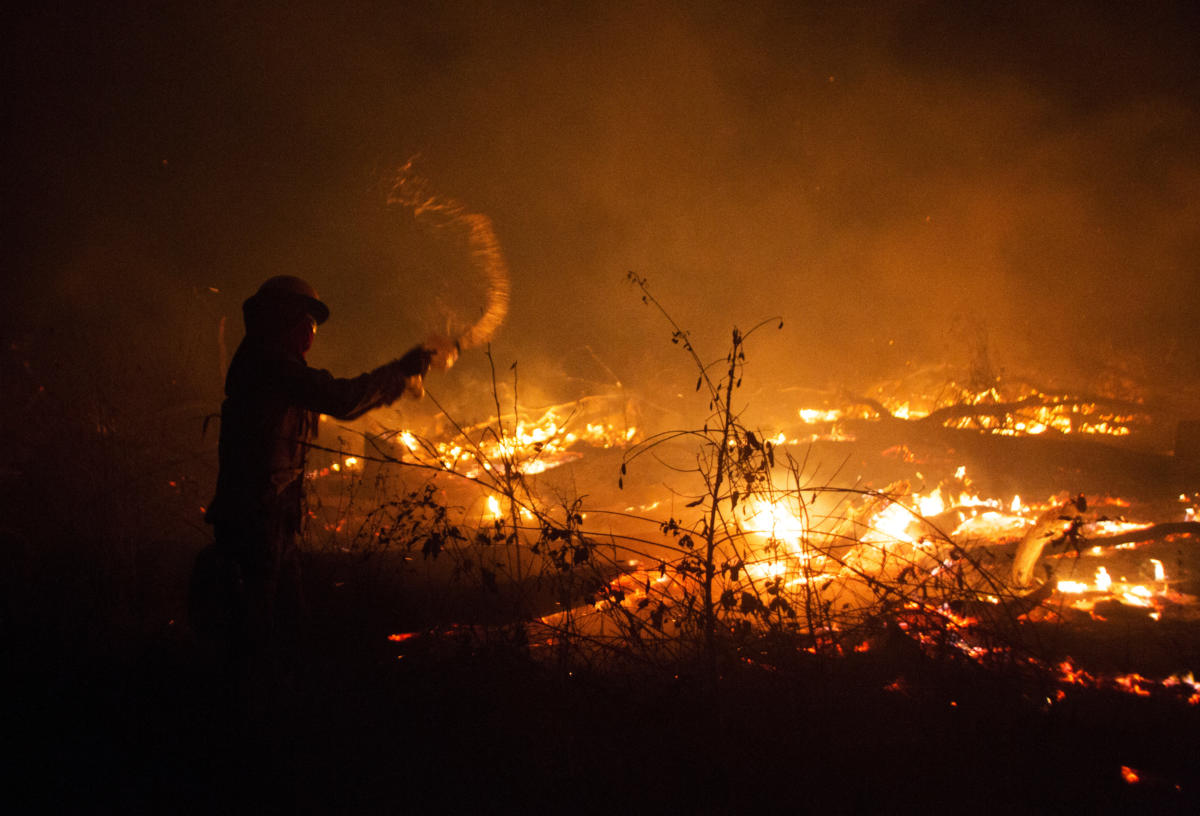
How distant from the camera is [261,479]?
2852 mm

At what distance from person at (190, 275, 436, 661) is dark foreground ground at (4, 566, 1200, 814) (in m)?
0.32

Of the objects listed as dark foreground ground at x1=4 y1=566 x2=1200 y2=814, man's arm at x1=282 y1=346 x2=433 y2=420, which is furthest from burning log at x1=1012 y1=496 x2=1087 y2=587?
man's arm at x1=282 y1=346 x2=433 y2=420

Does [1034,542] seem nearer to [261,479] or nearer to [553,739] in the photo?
[553,739]

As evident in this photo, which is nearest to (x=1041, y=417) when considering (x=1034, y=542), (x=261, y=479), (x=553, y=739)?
(x=1034, y=542)

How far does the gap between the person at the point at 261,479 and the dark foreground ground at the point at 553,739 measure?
1.06 ft

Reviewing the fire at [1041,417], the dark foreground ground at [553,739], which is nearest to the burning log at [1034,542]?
the dark foreground ground at [553,739]

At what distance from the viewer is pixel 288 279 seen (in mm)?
3236

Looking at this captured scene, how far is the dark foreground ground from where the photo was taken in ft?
6.79

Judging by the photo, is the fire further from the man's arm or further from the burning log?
the man's arm

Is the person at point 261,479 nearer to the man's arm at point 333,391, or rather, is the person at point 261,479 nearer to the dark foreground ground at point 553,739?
the man's arm at point 333,391

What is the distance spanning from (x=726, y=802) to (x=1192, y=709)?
2.95 meters

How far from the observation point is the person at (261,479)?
279 centimetres

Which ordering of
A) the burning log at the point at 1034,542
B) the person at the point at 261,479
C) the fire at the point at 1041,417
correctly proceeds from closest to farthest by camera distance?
the person at the point at 261,479 < the burning log at the point at 1034,542 < the fire at the point at 1041,417

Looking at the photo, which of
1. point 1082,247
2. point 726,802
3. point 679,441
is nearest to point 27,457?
point 726,802
